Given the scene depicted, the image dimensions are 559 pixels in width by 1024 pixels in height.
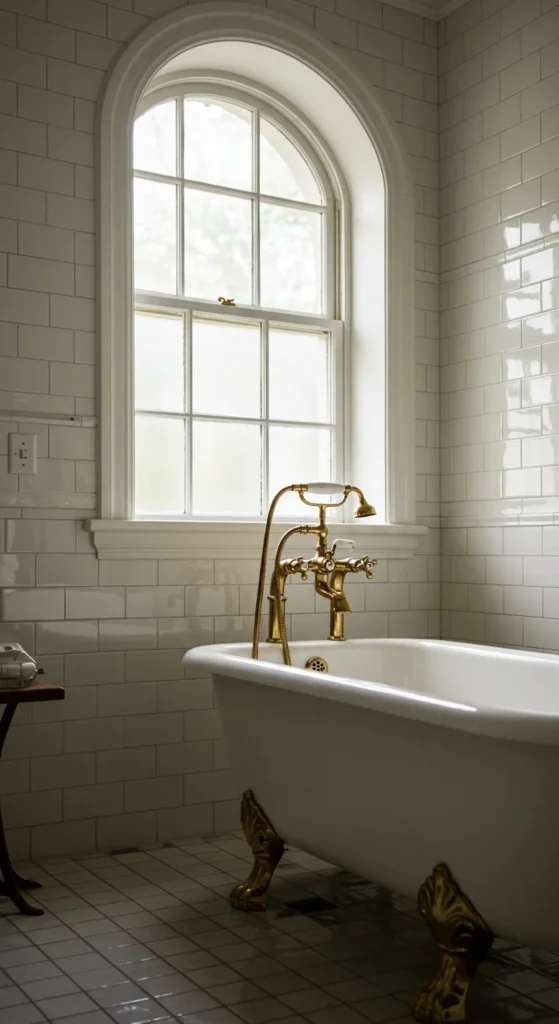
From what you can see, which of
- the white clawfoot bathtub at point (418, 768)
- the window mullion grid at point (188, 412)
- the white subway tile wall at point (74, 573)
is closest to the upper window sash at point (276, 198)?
the window mullion grid at point (188, 412)

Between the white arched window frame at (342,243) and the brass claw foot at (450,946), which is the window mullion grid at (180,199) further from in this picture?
the brass claw foot at (450,946)

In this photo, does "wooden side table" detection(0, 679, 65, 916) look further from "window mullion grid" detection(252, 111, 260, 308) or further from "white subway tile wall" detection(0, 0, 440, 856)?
"window mullion grid" detection(252, 111, 260, 308)

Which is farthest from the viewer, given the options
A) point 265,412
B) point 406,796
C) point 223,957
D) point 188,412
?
point 265,412

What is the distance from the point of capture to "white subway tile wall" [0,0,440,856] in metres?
3.18

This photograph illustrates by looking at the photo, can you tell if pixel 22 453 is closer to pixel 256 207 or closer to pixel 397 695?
pixel 256 207

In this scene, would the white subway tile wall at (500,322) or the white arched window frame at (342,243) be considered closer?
the white arched window frame at (342,243)

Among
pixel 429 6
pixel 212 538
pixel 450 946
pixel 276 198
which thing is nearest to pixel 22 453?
pixel 212 538

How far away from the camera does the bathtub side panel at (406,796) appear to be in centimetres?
192

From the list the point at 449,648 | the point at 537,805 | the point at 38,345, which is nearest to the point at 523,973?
the point at 537,805

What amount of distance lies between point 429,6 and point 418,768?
10.2 feet

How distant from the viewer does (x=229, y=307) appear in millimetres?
3783

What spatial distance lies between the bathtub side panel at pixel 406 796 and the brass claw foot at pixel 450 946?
29 millimetres

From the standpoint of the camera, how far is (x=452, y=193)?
13.1ft

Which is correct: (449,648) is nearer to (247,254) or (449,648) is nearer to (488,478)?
(488,478)
